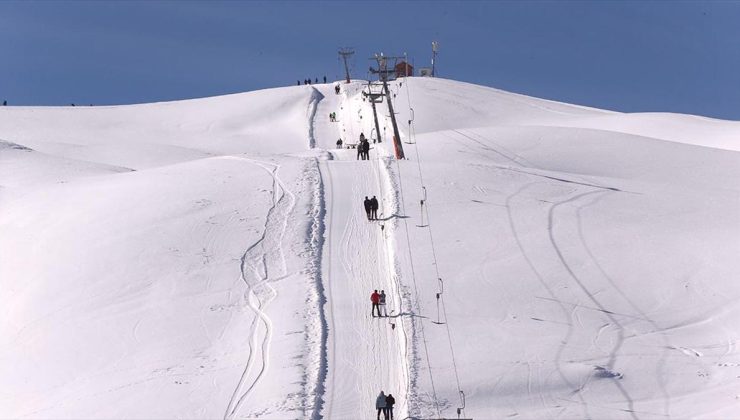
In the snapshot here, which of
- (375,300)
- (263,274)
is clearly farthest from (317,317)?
(263,274)

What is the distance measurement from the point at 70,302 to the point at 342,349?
30.8 ft

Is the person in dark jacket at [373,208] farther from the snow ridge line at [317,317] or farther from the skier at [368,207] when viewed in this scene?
the snow ridge line at [317,317]

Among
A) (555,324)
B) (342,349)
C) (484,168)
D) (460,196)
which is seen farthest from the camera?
(484,168)

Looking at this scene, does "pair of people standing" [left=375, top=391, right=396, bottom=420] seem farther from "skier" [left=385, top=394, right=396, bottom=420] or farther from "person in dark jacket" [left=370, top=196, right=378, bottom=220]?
"person in dark jacket" [left=370, top=196, right=378, bottom=220]

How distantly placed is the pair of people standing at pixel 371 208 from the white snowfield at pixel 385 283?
42 cm

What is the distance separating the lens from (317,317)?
30766mm

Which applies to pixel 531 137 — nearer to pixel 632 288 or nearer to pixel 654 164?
pixel 654 164

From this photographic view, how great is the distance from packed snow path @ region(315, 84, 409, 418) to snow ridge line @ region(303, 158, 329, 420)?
159 millimetres

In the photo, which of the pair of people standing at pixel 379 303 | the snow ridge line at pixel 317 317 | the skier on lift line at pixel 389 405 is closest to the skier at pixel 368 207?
the snow ridge line at pixel 317 317

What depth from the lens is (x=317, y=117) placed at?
2955 inches

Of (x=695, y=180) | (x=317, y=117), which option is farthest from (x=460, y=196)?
(x=317, y=117)

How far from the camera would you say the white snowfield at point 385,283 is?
27344 millimetres

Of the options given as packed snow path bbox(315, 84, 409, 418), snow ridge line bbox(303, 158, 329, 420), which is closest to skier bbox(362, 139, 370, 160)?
packed snow path bbox(315, 84, 409, 418)

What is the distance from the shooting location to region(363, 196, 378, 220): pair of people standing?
39.3m
